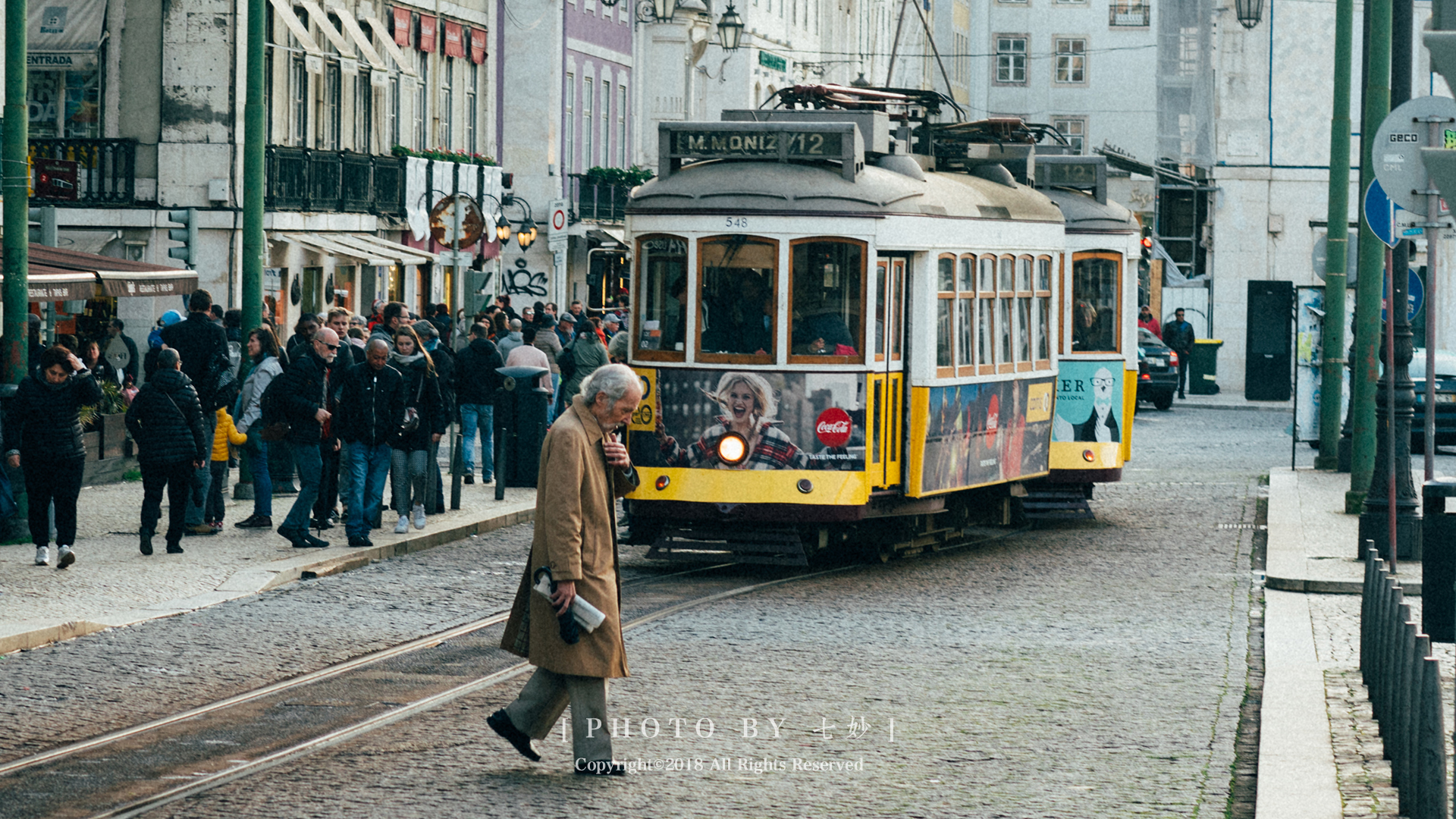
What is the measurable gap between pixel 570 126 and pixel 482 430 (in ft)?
94.0

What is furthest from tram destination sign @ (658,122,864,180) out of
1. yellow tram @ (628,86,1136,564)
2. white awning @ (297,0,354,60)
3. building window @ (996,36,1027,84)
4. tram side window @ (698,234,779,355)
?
building window @ (996,36,1027,84)

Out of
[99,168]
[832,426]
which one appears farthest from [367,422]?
[99,168]

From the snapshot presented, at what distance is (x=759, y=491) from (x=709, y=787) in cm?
693

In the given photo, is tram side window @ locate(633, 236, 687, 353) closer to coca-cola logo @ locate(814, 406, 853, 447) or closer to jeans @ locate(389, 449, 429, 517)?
coca-cola logo @ locate(814, 406, 853, 447)

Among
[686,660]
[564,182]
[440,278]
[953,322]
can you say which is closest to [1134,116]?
[564,182]

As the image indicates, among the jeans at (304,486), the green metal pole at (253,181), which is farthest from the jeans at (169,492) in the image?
the green metal pole at (253,181)

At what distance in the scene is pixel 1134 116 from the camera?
8706 cm

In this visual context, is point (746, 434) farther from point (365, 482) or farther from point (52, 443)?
point (52, 443)

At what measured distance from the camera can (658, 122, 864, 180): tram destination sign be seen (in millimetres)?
16422

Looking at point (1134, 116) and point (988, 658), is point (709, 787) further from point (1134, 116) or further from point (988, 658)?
point (1134, 116)

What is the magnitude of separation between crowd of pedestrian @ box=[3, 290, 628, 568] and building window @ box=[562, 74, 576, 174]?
29.1 metres

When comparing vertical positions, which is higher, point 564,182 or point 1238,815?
point 564,182

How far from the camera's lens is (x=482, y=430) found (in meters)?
23.7

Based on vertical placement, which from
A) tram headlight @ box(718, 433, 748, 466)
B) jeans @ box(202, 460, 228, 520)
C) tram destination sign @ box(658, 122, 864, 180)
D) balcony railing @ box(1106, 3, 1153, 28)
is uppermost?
balcony railing @ box(1106, 3, 1153, 28)
